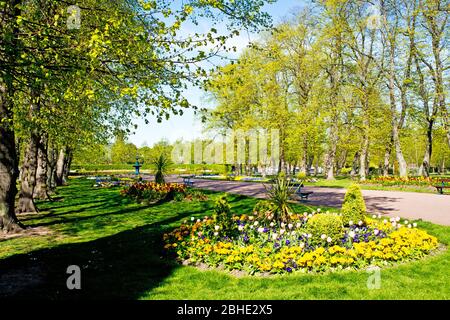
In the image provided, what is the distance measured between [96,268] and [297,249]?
14.3ft

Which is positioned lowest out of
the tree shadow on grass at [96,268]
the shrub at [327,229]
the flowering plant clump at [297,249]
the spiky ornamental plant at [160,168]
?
the tree shadow on grass at [96,268]

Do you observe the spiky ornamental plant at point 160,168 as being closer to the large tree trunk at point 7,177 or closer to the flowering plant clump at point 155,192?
the flowering plant clump at point 155,192

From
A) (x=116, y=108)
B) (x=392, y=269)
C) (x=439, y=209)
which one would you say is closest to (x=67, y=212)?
(x=116, y=108)

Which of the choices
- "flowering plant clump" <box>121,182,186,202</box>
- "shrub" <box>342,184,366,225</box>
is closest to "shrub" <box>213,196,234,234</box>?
"shrub" <box>342,184,366,225</box>

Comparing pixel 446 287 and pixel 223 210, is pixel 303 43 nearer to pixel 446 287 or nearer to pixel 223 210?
pixel 223 210

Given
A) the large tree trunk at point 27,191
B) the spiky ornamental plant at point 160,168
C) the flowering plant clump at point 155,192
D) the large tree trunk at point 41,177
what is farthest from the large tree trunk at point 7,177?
the spiky ornamental plant at point 160,168

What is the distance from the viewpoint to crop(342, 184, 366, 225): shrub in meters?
9.30

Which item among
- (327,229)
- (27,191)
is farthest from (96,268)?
(27,191)

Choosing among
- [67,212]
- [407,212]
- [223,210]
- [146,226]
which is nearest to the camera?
[223,210]

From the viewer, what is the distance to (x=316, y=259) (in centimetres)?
653

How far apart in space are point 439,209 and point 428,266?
29.2 ft

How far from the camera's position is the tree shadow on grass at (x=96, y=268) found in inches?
225

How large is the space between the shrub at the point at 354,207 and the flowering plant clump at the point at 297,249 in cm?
43

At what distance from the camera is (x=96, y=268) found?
6969mm
